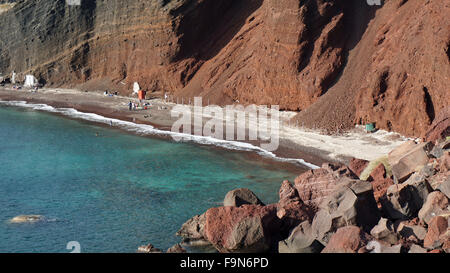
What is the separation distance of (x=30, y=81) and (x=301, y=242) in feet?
239

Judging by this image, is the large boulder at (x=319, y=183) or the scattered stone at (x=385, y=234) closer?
the scattered stone at (x=385, y=234)

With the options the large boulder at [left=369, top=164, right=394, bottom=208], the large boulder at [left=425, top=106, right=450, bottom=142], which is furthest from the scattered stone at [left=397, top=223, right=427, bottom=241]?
the large boulder at [left=425, top=106, right=450, bottom=142]

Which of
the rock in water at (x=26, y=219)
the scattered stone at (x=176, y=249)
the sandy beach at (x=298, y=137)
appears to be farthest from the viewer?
the sandy beach at (x=298, y=137)

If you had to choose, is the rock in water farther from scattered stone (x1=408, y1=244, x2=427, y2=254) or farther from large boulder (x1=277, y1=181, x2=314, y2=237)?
scattered stone (x1=408, y1=244, x2=427, y2=254)

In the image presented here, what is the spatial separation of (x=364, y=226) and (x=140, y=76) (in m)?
52.0

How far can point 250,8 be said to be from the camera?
63.2 meters

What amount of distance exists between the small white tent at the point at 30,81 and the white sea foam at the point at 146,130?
946 centimetres

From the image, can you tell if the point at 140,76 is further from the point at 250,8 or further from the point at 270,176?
the point at 270,176

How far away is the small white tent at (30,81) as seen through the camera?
3290 inches

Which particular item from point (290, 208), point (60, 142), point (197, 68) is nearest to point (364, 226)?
point (290, 208)

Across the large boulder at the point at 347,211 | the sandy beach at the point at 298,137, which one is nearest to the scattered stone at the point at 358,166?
the large boulder at the point at 347,211

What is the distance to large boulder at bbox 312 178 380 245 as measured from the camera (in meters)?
19.9

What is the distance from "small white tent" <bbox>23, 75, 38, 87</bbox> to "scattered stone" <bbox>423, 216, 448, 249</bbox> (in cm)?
7507

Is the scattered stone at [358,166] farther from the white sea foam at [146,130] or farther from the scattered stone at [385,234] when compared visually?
the white sea foam at [146,130]
